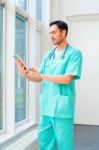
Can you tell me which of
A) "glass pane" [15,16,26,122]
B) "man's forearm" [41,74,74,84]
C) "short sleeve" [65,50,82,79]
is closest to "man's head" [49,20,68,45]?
"short sleeve" [65,50,82,79]

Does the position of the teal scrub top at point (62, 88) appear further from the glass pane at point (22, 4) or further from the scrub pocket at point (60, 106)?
the glass pane at point (22, 4)

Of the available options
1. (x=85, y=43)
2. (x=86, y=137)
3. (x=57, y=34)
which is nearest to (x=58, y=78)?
(x=57, y=34)

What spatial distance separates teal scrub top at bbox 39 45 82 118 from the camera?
1.91 meters

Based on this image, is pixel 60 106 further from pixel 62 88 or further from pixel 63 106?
pixel 62 88

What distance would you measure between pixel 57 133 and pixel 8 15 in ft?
5.40

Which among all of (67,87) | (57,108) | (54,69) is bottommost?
(57,108)

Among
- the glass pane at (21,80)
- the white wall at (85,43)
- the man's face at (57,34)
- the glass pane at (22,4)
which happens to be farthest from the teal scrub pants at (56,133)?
the white wall at (85,43)

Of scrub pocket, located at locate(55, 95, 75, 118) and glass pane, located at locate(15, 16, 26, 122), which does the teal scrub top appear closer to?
scrub pocket, located at locate(55, 95, 75, 118)

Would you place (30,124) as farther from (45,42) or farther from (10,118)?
(45,42)

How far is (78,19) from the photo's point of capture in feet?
17.1

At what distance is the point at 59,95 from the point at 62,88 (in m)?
0.05

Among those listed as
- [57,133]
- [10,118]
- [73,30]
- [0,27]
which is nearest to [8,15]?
[0,27]

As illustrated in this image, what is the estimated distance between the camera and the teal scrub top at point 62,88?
6.26 ft

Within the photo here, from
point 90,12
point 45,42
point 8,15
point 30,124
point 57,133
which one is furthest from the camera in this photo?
point 90,12
